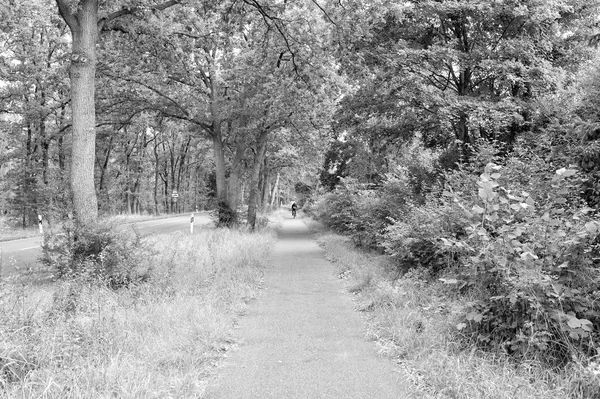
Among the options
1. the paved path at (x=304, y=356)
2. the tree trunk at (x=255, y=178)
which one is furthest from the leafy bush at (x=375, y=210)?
the tree trunk at (x=255, y=178)

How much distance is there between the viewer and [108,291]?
253 inches

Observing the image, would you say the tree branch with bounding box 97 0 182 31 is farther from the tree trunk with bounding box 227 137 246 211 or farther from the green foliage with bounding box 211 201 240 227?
the green foliage with bounding box 211 201 240 227

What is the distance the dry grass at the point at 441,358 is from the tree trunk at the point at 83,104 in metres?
5.71

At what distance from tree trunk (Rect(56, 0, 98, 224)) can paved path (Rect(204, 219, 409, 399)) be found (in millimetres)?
3996

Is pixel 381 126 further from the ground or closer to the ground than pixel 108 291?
further from the ground

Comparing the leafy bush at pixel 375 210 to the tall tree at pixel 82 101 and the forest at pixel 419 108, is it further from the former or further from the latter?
the tall tree at pixel 82 101

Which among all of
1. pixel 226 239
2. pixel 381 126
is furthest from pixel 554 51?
pixel 226 239

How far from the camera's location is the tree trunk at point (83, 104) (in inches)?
321

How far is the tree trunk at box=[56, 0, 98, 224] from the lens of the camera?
8.16 meters

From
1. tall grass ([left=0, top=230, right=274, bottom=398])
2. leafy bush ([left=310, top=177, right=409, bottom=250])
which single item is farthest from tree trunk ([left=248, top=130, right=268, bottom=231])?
tall grass ([left=0, top=230, right=274, bottom=398])

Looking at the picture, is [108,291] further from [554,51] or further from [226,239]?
[554,51]

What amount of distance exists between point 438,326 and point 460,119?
8.75 metres

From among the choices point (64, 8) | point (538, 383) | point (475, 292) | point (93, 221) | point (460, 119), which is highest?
point (64, 8)

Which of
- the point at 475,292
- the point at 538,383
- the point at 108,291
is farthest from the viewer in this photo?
the point at 108,291
